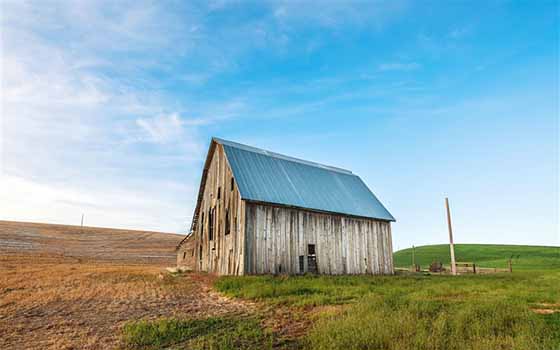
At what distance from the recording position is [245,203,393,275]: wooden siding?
63.6 feet

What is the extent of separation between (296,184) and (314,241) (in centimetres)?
402

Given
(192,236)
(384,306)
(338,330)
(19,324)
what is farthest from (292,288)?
(192,236)

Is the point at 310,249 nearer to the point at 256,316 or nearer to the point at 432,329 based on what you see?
the point at 256,316

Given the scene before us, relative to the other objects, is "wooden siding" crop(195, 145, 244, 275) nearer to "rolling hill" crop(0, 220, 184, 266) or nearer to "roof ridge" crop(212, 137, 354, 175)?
"roof ridge" crop(212, 137, 354, 175)

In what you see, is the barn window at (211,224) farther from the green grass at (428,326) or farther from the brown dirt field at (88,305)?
the green grass at (428,326)

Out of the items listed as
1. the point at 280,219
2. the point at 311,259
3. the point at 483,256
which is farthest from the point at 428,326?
the point at 483,256

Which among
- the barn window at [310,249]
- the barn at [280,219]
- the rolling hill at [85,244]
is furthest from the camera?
the rolling hill at [85,244]

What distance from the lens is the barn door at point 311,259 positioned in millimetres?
21267

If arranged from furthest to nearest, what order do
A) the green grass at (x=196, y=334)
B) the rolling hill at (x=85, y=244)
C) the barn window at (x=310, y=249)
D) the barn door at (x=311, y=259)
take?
the rolling hill at (x=85, y=244), the barn window at (x=310, y=249), the barn door at (x=311, y=259), the green grass at (x=196, y=334)

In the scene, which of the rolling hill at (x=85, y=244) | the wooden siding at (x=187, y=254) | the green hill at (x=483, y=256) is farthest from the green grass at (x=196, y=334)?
the green hill at (x=483, y=256)

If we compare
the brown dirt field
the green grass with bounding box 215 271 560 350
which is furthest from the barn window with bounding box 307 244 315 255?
the green grass with bounding box 215 271 560 350

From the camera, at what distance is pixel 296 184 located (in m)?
23.6

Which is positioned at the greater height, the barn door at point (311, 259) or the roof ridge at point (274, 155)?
the roof ridge at point (274, 155)

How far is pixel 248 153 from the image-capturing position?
23.5 m
